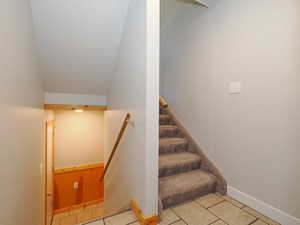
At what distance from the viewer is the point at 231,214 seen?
1.39 meters

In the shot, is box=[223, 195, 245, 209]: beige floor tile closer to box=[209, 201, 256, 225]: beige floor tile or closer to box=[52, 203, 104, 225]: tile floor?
box=[209, 201, 256, 225]: beige floor tile

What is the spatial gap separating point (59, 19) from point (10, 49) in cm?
100

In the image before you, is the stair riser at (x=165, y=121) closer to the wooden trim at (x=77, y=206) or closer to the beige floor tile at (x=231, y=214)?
the beige floor tile at (x=231, y=214)

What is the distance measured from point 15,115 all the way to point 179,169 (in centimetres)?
191

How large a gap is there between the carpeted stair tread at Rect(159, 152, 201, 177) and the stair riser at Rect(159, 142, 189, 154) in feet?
0.26

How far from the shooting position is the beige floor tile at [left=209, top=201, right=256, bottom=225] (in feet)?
4.30

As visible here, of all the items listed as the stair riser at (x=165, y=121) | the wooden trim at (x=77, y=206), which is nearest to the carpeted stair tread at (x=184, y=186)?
the stair riser at (x=165, y=121)

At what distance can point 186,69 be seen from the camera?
245 cm

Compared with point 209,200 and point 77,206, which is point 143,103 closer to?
point 209,200

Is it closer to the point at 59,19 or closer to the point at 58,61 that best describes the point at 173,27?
the point at 59,19

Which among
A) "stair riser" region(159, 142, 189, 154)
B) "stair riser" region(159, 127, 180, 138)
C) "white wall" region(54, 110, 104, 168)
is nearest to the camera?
"stair riser" region(159, 142, 189, 154)

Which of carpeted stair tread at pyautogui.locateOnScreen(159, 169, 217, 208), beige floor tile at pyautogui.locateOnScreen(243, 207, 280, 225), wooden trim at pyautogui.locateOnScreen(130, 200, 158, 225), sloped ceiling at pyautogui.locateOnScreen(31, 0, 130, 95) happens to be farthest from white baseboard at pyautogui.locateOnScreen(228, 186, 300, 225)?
sloped ceiling at pyautogui.locateOnScreen(31, 0, 130, 95)

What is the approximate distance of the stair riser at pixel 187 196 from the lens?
1.51 meters

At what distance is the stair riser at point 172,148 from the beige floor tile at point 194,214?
0.78 m
